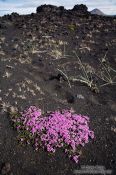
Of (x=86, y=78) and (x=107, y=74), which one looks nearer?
(x=86, y=78)

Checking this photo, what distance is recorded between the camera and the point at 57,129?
979 cm

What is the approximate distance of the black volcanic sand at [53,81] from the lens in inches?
363

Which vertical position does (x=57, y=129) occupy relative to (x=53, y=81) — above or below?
below

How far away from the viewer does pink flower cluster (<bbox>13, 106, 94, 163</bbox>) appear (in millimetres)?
9445

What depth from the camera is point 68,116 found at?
10.4 m

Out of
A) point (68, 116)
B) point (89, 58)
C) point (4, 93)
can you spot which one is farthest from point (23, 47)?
point (68, 116)

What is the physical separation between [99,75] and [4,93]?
13.3 feet

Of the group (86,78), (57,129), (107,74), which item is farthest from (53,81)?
(57,129)

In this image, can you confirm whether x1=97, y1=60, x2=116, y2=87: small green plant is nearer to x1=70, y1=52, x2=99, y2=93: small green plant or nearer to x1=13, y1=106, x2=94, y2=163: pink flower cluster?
x1=70, y1=52, x2=99, y2=93: small green plant

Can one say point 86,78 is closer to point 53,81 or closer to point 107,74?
point 107,74

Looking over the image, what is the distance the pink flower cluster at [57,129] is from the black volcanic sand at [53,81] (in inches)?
8.5

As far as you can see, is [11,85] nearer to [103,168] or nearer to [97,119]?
[97,119]

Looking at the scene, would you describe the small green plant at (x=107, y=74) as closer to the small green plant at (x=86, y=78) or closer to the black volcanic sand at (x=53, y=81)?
the black volcanic sand at (x=53, y=81)

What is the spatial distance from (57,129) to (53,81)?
2885mm
